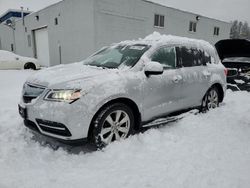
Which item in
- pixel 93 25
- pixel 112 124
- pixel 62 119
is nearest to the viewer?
pixel 62 119

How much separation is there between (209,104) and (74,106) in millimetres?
3428

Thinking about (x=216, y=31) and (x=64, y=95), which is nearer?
(x=64, y=95)

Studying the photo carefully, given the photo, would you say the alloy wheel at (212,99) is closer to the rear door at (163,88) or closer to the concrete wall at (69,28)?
the rear door at (163,88)

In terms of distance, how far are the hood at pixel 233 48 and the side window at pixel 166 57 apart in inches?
171

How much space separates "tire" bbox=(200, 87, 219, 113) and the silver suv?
0.05 meters

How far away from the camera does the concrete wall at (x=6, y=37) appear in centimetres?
2875

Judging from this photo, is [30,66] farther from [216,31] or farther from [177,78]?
[216,31]

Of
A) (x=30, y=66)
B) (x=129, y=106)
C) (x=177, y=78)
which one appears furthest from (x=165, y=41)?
(x=30, y=66)

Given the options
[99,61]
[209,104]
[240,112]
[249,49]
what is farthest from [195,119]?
[249,49]

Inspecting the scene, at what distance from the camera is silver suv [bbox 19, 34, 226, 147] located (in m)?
3.18

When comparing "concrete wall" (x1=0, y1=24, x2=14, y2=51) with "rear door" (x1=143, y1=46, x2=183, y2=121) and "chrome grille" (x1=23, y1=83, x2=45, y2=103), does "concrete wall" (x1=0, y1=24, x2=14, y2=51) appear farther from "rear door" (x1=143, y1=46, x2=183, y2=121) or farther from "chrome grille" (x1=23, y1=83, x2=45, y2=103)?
"rear door" (x1=143, y1=46, x2=183, y2=121)

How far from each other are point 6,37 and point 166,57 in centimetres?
3113

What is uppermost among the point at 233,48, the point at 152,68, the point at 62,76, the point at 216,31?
the point at 216,31

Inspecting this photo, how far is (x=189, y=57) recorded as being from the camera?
4.87 metres
